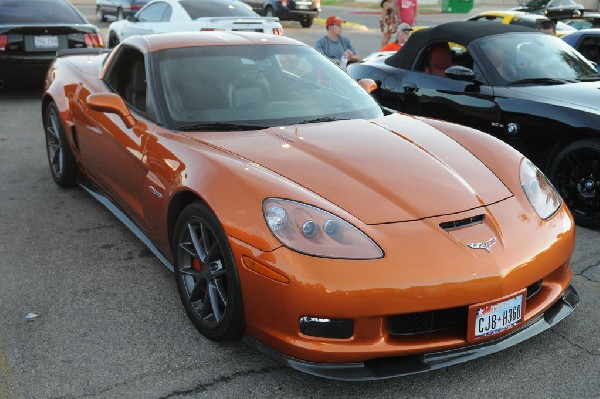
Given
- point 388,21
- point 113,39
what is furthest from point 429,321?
point 388,21

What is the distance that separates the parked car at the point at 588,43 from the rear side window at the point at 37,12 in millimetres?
6697

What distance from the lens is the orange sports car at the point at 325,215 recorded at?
292 cm

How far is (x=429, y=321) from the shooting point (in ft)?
A: 9.82

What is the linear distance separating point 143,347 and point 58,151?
119 inches

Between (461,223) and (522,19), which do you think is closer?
(461,223)

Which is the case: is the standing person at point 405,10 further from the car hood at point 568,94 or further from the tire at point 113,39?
the car hood at point 568,94

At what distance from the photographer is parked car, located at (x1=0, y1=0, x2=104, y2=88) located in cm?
972

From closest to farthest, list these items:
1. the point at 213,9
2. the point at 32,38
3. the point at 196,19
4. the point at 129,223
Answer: the point at 129,223 < the point at 32,38 < the point at 196,19 < the point at 213,9

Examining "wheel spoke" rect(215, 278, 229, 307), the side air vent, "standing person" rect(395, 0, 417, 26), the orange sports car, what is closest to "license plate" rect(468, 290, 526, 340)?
the orange sports car

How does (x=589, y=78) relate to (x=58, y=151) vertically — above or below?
above

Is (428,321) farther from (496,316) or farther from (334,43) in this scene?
(334,43)

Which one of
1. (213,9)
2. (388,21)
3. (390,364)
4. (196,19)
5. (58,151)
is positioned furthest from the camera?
(388,21)

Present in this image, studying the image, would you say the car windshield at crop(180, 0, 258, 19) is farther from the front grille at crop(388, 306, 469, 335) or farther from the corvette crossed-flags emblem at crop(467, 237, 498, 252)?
the front grille at crop(388, 306, 469, 335)

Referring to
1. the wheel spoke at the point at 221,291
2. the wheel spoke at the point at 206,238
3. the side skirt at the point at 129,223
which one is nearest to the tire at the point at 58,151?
the side skirt at the point at 129,223
